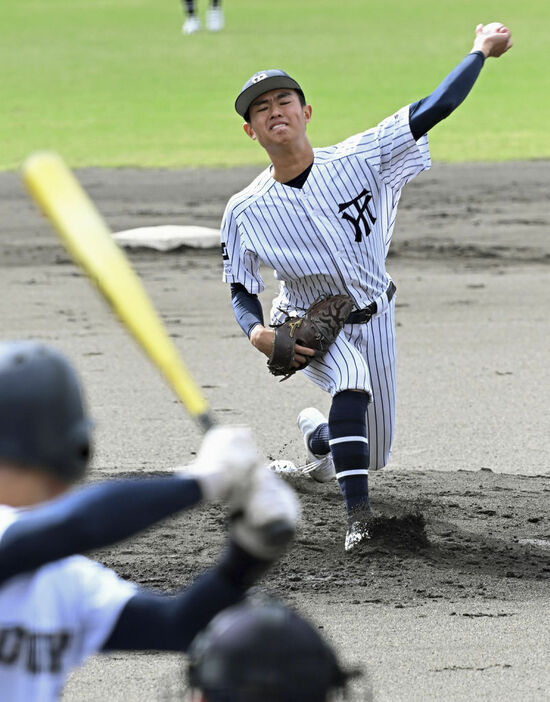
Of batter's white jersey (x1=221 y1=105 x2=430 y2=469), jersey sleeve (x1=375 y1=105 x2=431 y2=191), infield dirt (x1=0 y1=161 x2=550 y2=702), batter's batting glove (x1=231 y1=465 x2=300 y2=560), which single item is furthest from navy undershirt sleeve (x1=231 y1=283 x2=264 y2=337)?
batter's batting glove (x1=231 y1=465 x2=300 y2=560)

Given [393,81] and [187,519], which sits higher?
[393,81]

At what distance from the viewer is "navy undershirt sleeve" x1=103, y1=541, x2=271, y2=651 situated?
2.03m

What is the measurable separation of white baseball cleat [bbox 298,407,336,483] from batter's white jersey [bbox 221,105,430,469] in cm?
65

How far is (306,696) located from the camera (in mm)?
1703

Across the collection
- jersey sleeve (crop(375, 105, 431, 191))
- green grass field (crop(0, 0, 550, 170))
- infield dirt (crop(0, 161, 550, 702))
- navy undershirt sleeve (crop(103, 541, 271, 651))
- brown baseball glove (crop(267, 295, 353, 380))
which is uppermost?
green grass field (crop(0, 0, 550, 170))

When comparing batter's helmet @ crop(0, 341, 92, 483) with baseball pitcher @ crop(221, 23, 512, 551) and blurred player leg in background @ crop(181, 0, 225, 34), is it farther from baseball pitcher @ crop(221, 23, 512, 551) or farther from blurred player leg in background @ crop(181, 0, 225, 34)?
blurred player leg in background @ crop(181, 0, 225, 34)

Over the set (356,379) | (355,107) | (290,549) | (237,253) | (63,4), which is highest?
(63,4)

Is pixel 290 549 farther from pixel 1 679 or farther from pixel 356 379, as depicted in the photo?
pixel 1 679

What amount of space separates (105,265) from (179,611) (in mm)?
643

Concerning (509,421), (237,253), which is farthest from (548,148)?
(237,253)

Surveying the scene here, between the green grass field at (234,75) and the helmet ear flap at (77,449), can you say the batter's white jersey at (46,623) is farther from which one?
the green grass field at (234,75)

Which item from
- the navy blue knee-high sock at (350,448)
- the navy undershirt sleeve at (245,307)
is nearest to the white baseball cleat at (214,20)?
the navy undershirt sleeve at (245,307)

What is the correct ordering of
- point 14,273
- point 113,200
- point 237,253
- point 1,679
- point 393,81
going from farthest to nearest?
point 393,81
point 113,200
point 14,273
point 237,253
point 1,679

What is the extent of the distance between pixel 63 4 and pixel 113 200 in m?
32.1
